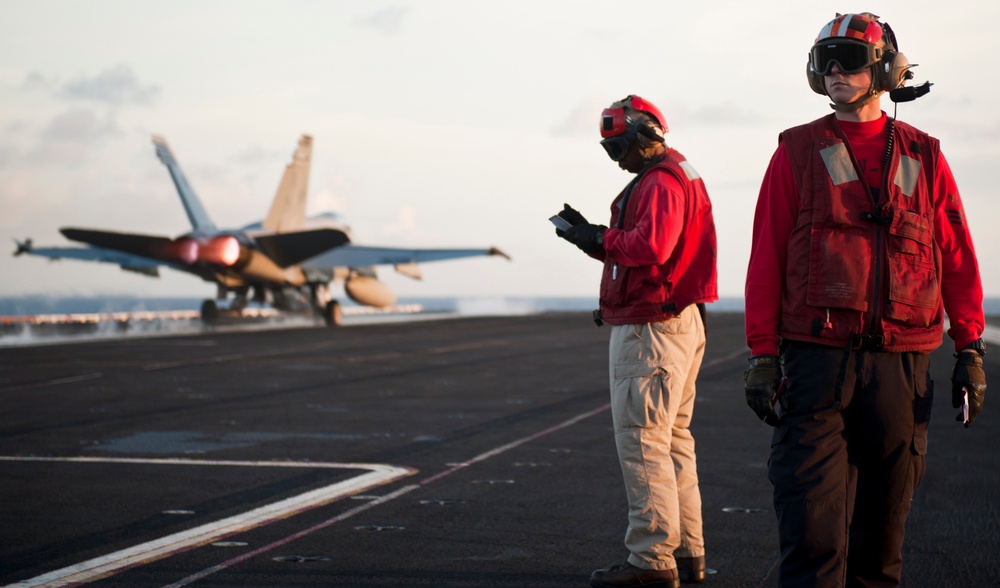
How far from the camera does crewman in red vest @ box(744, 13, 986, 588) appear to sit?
3795mm

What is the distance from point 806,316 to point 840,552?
2.77 feet

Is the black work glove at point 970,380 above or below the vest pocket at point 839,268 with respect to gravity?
below

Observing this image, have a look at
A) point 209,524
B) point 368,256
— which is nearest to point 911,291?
point 209,524

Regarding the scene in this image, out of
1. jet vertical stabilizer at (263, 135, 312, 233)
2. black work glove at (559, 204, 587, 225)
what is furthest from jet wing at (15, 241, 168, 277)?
black work glove at (559, 204, 587, 225)

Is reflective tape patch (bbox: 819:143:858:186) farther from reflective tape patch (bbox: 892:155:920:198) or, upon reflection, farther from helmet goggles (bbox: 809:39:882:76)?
helmet goggles (bbox: 809:39:882:76)

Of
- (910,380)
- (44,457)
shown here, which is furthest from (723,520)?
(44,457)

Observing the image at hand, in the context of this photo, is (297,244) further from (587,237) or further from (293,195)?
(587,237)

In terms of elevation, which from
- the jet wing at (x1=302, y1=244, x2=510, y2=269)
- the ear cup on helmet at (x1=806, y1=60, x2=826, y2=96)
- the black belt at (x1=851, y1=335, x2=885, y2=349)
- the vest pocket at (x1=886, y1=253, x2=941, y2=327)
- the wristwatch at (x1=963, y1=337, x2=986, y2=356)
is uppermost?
the jet wing at (x1=302, y1=244, x2=510, y2=269)

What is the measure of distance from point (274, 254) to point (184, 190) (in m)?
4.29

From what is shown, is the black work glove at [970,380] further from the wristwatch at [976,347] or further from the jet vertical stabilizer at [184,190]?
the jet vertical stabilizer at [184,190]

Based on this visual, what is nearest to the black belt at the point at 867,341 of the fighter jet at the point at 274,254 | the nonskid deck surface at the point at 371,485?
the nonskid deck surface at the point at 371,485

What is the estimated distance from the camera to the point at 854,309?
3838mm

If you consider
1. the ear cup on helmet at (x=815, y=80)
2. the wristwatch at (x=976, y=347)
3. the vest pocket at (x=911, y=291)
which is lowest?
the wristwatch at (x=976, y=347)

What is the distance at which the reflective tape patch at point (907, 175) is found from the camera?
3.98 meters
